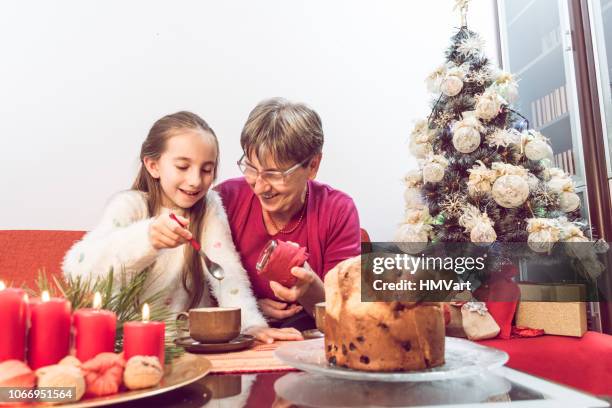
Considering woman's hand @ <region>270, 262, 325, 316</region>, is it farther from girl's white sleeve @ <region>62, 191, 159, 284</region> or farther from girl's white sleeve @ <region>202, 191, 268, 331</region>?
girl's white sleeve @ <region>62, 191, 159, 284</region>

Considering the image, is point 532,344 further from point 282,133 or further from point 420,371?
point 420,371

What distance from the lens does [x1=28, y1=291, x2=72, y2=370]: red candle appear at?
50 centimetres

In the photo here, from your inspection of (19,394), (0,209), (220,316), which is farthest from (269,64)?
(19,394)

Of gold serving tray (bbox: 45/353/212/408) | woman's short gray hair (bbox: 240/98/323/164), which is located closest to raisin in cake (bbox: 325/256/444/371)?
gold serving tray (bbox: 45/353/212/408)

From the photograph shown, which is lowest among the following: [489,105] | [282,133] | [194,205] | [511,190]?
[194,205]

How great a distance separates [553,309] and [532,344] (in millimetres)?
215

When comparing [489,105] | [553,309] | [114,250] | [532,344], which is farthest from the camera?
[489,105]

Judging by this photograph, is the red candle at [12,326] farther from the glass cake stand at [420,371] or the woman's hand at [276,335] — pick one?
the woman's hand at [276,335]

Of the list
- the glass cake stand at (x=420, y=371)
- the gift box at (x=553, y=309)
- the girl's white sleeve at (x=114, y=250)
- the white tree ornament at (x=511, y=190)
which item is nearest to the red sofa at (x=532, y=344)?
the gift box at (x=553, y=309)

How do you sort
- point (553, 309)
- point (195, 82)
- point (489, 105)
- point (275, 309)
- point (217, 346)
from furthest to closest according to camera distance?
point (195, 82), point (489, 105), point (553, 309), point (275, 309), point (217, 346)

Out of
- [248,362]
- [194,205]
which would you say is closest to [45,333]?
[248,362]

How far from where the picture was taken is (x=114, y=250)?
52.2 inches

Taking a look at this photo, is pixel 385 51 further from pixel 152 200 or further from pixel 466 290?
pixel 152 200

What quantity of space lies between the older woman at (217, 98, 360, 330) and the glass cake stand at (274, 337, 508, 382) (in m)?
0.89
